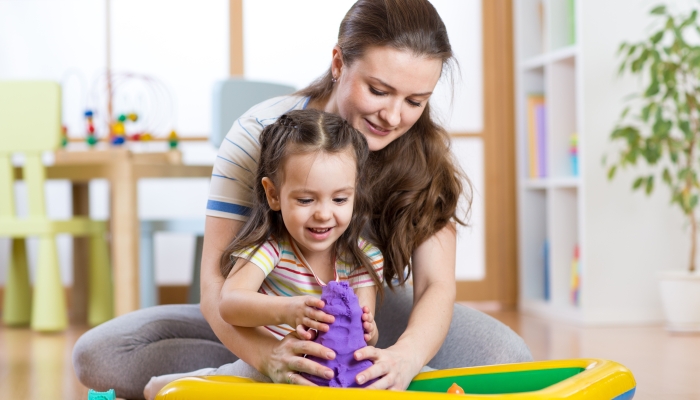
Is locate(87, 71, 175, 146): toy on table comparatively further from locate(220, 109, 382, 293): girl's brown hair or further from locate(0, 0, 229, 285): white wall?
locate(220, 109, 382, 293): girl's brown hair

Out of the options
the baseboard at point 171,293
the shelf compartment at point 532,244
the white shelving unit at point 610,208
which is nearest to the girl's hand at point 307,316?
the white shelving unit at point 610,208

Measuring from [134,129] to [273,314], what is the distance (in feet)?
9.12

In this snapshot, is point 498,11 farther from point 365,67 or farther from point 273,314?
point 273,314

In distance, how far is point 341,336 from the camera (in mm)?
1062

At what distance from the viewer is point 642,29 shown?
9.59 feet

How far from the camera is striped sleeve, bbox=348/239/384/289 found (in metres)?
1.28

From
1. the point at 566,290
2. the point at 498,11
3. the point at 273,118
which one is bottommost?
the point at 566,290

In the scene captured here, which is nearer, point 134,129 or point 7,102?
point 7,102

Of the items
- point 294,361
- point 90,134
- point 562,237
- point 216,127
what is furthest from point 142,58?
point 294,361

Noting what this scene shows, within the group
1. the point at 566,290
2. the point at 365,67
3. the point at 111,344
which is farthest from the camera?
the point at 566,290

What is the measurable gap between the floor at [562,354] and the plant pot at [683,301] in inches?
2.9

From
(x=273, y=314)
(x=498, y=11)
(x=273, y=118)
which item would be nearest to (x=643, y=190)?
(x=498, y=11)

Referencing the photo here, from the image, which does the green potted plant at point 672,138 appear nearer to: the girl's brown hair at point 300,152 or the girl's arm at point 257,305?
the girl's brown hair at point 300,152

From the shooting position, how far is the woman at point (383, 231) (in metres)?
1.25
